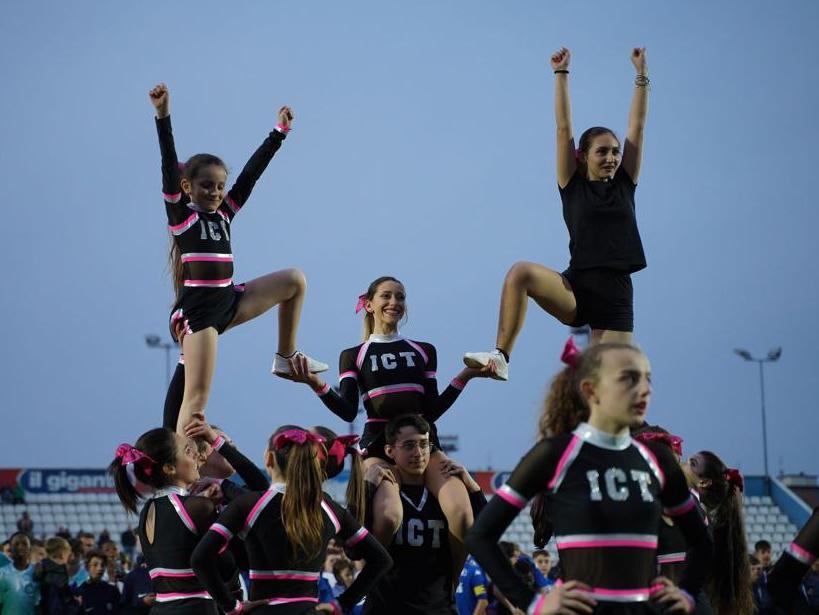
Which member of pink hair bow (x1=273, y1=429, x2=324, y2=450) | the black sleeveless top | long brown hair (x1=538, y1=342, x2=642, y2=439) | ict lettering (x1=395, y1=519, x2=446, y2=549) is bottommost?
ict lettering (x1=395, y1=519, x2=446, y2=549)

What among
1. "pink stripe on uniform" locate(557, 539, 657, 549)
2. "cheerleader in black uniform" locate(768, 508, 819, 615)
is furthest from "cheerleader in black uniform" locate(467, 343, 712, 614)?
"cheerleader in black uniform" locate(768, 508, 819, 615)

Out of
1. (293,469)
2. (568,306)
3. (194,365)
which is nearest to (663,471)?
(293,469)

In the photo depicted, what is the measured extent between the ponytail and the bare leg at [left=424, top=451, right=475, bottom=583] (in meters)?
1.45

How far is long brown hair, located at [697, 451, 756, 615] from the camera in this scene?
5902mm

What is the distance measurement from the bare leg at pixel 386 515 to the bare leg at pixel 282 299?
4.50ft

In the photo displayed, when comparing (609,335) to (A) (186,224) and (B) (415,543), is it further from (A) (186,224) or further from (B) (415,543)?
(A) (186,224)

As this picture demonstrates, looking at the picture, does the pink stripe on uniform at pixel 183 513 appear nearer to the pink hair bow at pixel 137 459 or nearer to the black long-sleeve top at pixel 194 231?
the pink hair bow at pixel 137 459

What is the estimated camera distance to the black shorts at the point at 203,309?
675 cm

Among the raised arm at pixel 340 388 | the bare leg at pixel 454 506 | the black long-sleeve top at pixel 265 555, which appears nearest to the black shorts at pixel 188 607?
the black long-sleeve top at pixel 265 555

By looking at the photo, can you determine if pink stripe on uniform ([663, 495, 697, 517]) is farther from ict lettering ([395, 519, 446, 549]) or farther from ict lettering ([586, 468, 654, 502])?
ict lettering ([395, 519, 446, 549])

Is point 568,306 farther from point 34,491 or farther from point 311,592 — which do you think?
point 34,491

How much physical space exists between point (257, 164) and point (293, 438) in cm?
236

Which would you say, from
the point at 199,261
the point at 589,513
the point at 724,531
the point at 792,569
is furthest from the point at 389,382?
the point at 589,513

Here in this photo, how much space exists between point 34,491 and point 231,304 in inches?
1146
